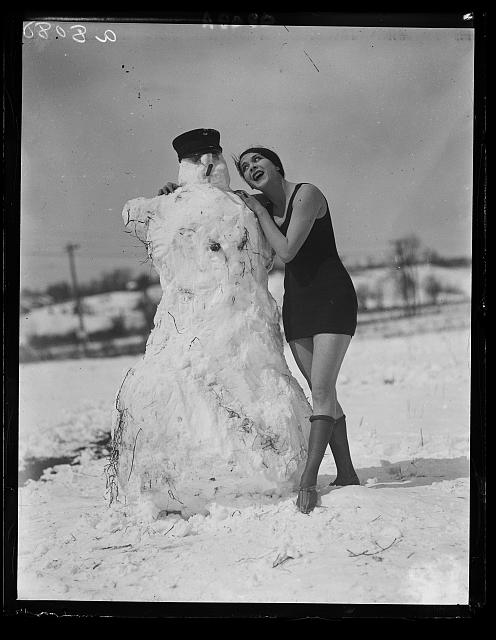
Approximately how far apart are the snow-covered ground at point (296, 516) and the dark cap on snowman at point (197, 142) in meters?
0.95

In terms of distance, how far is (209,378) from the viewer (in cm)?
353

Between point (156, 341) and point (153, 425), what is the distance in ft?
1.14

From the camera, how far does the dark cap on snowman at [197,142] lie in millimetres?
3674

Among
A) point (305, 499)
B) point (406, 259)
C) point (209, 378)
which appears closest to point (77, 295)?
point (209, 378)

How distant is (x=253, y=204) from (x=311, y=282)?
0.40 metres

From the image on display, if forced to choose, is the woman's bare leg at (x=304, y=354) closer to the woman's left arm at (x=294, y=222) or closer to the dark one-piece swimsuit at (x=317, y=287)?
the dark one-piece swimsuit at (x=317, y=287)

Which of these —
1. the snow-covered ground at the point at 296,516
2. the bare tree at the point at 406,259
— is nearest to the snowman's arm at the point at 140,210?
the snow-covered ground at the point at 296,516

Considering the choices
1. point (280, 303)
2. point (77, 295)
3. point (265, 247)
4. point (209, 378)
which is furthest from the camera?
point (77, 295)

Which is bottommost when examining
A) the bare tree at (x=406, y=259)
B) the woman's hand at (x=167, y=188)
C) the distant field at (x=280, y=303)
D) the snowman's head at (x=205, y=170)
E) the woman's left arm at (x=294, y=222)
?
the distant field at (x=280, y=303)

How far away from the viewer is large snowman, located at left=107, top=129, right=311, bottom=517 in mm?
3500

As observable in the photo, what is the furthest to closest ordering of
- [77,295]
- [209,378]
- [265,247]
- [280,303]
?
[77,295] → [280,303] → [265,247] → [209,378]

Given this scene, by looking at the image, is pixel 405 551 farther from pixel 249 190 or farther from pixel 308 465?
pixel 249 190

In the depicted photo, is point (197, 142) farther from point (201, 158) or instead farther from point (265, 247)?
point (265, 247)

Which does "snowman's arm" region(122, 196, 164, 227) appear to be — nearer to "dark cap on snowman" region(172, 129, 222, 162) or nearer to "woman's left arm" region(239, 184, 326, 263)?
"dark cap on snowman" region(172, 129, 222, 162)
